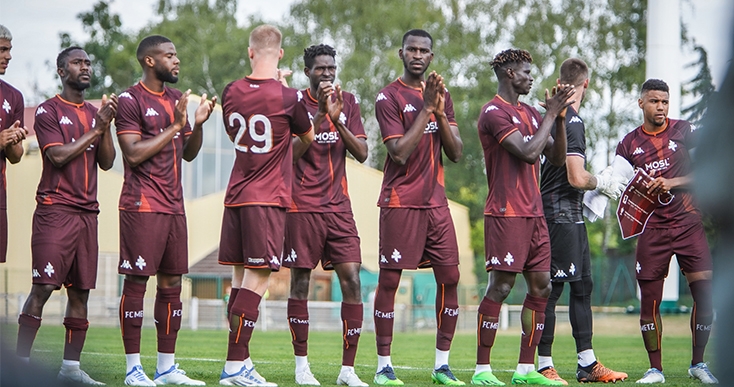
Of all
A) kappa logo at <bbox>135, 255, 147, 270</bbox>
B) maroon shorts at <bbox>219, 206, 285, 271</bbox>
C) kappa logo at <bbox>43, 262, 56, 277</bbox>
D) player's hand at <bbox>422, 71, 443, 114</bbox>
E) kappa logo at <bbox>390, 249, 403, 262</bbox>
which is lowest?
kappa logo at <bbox>43, 262, 56, 277</bbox>

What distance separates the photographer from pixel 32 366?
2.35 m

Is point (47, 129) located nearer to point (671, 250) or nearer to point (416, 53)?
point (416, 53)

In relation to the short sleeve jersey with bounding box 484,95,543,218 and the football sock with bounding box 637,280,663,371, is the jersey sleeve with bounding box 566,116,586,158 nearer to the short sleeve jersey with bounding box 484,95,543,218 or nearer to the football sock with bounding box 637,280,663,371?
the short sleeve jersey with bounding box 484,95,543,218

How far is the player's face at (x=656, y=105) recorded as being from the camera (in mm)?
9734

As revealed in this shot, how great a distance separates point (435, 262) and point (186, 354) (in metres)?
6.22

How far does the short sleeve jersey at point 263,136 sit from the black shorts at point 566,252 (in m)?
3.02

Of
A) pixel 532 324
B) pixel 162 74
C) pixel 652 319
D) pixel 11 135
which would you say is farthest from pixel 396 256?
pixel 11 135

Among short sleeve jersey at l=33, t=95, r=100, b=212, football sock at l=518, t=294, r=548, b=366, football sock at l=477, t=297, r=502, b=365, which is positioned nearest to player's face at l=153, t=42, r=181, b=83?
short sleeve jersey at l=33, t=95, r=100, b=212

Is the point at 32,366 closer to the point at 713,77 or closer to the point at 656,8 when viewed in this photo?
the point at 713,77

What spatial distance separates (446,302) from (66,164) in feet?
12.0

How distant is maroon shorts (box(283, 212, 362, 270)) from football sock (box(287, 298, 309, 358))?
35cm

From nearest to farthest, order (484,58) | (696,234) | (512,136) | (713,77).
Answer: (713,77)
(512,136)
(696,234)
(484,58)

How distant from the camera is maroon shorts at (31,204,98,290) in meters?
8.23

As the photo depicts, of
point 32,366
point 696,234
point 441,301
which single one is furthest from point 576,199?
point 32,366
